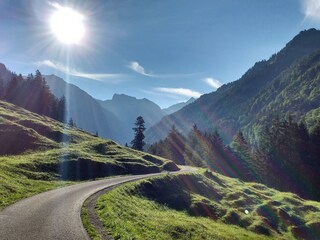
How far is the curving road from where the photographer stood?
62.4 feet

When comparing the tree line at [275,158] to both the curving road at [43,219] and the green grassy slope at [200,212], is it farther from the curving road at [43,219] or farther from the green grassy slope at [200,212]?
the curving road at [43,219]

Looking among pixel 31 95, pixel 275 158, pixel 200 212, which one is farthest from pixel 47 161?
pixel 31 95

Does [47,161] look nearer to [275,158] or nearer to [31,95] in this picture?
[275,158]

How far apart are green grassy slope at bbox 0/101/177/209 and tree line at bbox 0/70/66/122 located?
64.6m


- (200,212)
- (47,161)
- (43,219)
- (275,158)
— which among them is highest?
(47,161)

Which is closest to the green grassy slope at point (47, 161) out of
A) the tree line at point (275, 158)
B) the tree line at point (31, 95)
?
the tree line at point (275, 158)

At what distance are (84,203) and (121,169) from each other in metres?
39.3

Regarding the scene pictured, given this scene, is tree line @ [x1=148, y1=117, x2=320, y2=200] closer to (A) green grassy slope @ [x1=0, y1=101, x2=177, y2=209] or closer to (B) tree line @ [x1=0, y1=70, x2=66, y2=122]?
(A) green grassy slope @ [x1=0, y1=101, x2=177, y2=209]

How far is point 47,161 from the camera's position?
54781mm

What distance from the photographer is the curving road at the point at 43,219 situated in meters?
19.0

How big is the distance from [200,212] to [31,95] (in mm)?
123004

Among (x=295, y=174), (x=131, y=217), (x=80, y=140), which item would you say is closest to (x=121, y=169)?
(x=80, y=140)

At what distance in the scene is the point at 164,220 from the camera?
35.4 meters

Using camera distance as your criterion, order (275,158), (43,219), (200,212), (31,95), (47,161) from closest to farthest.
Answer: (43,219)
(200,212)
(47,161)
(275,158)
(31,95)
